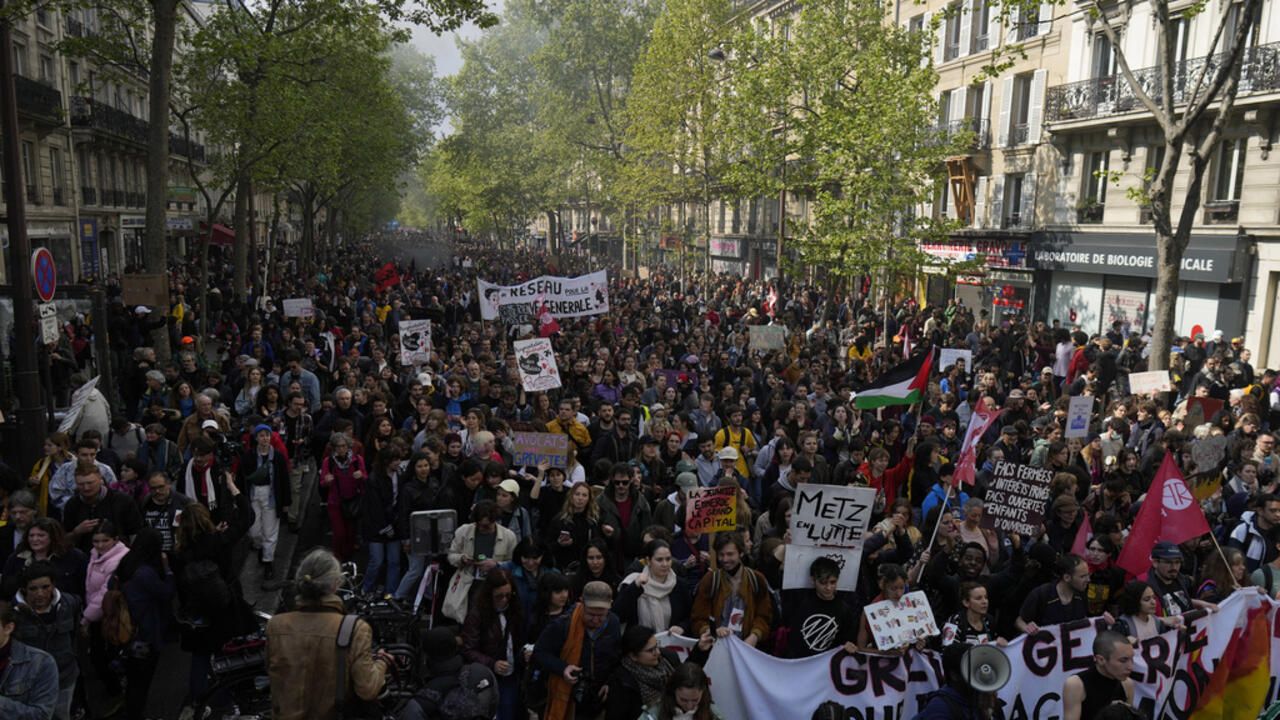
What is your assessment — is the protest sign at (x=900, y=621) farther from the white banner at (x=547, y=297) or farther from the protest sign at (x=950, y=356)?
the white banner at (x=547, y=297)

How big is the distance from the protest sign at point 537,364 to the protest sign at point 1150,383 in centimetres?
830

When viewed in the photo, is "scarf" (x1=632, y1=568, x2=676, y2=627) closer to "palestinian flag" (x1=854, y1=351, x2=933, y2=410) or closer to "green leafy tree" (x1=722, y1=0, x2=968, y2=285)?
"palestinian flag" (x1=854, y1=351, x2=933, y2=410)

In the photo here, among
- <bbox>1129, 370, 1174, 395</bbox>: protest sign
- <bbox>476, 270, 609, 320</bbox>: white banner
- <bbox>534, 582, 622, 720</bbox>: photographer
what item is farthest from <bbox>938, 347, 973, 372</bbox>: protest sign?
<bbox>534, 582, 622, 720</bbox>: photographer

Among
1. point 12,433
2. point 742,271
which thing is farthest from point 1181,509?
point 742,271

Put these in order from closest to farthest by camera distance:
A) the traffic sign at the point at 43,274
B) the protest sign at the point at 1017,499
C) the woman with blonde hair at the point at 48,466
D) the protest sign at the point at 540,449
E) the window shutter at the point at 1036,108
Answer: the protest sign at the point at 1017,499, the woman with blonde hair at the point at 48,466, the protest sign at the point at 540,449, the traffic sign at the point at 43,274, the window shutter at the point at 1036,108

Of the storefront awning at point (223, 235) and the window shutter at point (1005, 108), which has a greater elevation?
the window shutter at point (1005, 108)

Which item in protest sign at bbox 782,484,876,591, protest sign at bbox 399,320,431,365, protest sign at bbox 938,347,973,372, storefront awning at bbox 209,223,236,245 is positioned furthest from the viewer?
storefront awning at bbox 209,223,236,245

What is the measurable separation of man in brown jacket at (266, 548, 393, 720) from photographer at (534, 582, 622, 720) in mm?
1236

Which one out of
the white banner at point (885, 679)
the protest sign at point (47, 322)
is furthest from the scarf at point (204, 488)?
the protest sign at point (47, 322)

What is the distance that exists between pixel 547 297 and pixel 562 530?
9831 millimetres

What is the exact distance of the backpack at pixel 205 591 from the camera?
641 centimetres

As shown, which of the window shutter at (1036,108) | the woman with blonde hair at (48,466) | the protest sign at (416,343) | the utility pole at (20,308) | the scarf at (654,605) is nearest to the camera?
the scarf at (654,605)

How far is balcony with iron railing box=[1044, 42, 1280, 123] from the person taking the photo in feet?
70.1

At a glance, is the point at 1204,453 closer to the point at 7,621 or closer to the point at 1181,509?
the point at 1181,509
